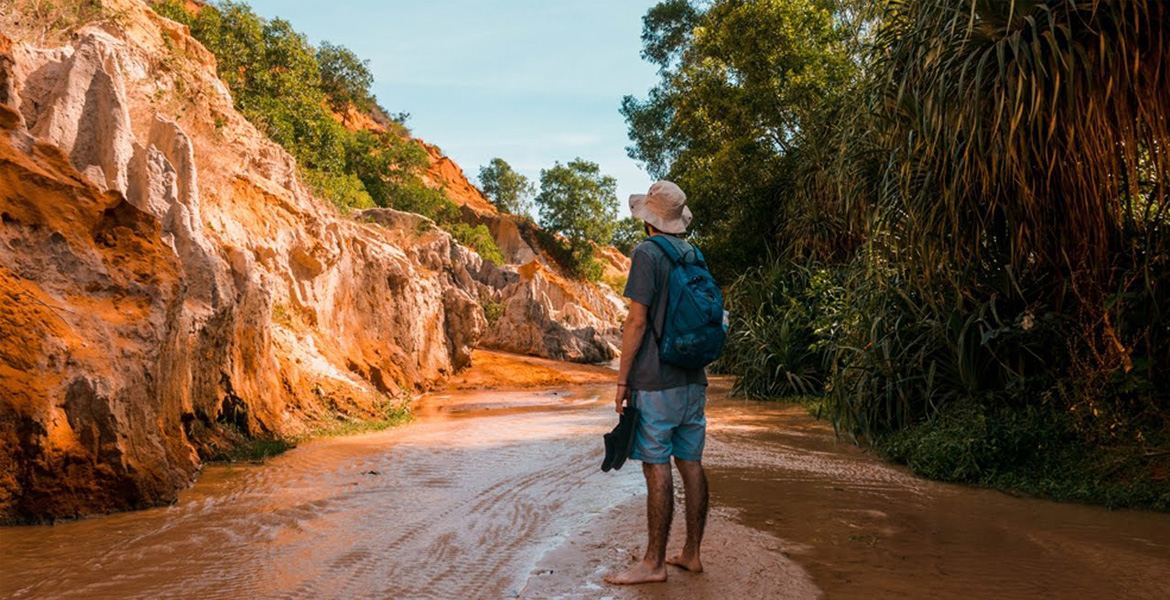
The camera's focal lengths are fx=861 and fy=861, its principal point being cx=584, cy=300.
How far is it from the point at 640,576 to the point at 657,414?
0.68 metres

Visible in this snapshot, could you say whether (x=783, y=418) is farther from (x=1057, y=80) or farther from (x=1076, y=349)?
(x=1057, y=80)

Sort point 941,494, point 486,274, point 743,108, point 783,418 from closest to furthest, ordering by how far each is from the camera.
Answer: point 941,494 < point 783,418 < point 743,108 < point 486,274

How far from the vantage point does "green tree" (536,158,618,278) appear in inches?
1982

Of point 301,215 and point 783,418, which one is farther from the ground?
point 301,215

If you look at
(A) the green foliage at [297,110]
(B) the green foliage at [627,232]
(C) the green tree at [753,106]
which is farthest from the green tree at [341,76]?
(C) the green tree at [753,106]

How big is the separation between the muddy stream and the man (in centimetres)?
16

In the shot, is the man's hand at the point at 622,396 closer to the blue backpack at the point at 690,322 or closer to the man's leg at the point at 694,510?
the blue backpack at the point at 690,322

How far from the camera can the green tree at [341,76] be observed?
155ft

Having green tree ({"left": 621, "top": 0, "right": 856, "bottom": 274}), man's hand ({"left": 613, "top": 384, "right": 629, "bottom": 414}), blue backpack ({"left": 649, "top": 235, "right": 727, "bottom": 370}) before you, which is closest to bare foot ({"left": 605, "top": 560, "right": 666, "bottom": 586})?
man's hand ({"left": 613, "top": 384, "right": 629, "bottom": 414})

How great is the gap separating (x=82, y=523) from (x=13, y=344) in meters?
1.03

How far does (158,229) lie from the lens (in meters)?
6.18

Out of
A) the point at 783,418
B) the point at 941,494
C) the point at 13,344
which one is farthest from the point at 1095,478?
the point at 13,344

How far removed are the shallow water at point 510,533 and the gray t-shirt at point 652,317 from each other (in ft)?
2.80

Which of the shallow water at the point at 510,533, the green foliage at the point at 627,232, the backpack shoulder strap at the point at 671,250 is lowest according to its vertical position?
the shallow water at the point at 510,533
